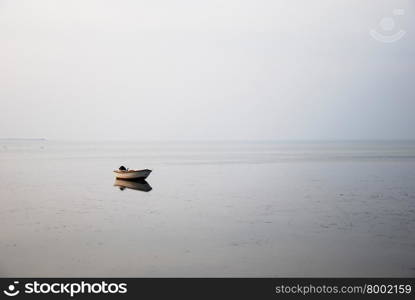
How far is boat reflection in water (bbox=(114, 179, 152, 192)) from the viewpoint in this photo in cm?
4881

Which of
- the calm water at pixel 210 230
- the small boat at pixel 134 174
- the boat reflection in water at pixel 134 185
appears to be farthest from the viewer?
the small boat at pixel 134 174

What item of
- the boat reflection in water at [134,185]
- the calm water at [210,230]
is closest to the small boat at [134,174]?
the boat reflection in water at [134,185]

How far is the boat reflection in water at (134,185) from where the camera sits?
48.8m

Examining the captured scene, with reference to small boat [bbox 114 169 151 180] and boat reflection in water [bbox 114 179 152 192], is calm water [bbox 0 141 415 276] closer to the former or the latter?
boat reflection in water [bbox 114 179 152 192]

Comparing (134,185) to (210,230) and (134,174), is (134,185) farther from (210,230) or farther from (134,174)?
(210,230)

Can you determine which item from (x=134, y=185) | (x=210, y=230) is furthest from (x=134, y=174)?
(x=210, y=230)

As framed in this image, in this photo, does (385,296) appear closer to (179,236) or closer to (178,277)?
(178,277)

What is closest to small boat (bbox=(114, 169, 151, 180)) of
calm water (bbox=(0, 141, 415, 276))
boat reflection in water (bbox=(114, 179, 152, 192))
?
boat reflection in water (bbox=(114, 179, 152, 192))

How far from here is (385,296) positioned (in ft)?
51.8

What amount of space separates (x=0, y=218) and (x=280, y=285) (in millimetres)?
23940

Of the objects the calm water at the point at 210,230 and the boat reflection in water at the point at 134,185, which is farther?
the boat reflection in water at the point at 134,185

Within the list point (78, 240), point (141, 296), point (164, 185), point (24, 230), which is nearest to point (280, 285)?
point (141, 296)

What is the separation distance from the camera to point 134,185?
51.2 meters

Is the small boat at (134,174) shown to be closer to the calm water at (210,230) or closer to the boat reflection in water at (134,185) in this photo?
the boat reflection in water at (134,185)
